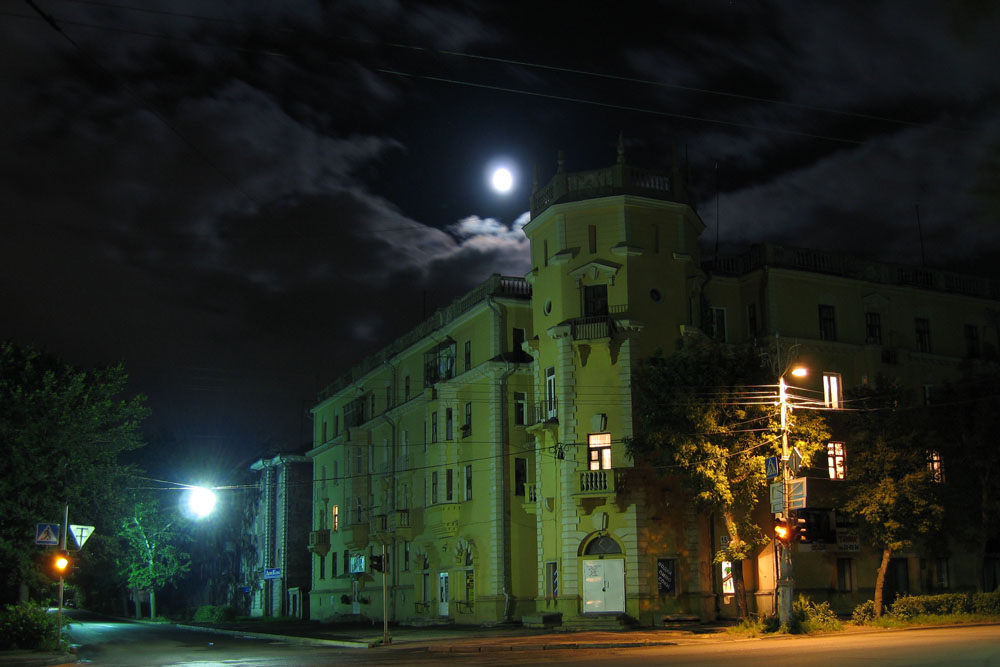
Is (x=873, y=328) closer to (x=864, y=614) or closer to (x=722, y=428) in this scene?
(x=722, y=428)

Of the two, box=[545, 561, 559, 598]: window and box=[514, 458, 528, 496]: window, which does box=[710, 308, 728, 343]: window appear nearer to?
box=[514, 458, 528, 496]: window

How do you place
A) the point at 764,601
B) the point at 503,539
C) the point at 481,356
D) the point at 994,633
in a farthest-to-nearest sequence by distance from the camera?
1. the point at 481,356
2. the point at 503,539
3. the point at 764,601
4. the point at 994,633

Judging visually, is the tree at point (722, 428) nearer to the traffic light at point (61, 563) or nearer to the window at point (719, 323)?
the window at point (719, 323)

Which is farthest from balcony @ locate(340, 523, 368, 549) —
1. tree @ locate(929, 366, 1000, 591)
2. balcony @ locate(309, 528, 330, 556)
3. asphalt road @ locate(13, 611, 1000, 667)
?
tree @ locate(929, 366, 1000, 591)

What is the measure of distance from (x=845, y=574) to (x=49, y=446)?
1270 inches

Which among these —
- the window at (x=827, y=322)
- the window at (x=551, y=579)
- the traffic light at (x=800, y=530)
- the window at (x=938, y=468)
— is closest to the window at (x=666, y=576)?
the window at (x=551, y=579)

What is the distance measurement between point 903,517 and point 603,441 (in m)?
11.3

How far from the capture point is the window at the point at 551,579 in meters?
40.1

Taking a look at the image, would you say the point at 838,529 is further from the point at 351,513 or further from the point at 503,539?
the point at 351,513

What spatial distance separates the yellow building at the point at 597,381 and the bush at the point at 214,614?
69.2 ft

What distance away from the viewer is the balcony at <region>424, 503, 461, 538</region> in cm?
4778

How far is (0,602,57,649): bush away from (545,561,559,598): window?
61.2ft

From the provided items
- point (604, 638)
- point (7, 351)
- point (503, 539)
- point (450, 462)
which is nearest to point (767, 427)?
point (604, 638)

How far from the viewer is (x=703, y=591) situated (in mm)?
38188
